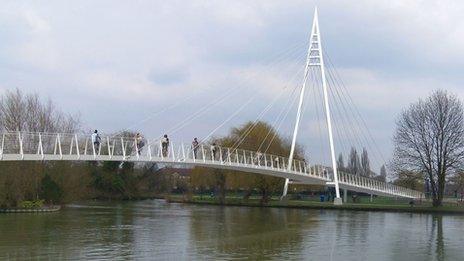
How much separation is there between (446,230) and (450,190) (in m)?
50.6

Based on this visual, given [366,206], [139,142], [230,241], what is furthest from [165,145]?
[366,206]

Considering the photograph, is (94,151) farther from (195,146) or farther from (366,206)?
(366,206)

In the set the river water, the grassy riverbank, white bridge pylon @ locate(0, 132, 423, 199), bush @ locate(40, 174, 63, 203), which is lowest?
the grassy riverbank

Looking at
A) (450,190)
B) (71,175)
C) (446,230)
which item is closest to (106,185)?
(71,175)

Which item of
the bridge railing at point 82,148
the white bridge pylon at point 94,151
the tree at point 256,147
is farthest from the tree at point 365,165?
the bridge railing at point 82,148

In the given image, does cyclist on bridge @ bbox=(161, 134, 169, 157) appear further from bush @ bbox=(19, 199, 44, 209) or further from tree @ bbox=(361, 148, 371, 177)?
tree @ bbox=(361, 148, 371, 177)

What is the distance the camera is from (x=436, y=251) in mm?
22812

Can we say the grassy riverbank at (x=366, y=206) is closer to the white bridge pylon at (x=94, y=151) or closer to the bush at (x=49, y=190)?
the white bridge pylon at (x=94, y=151)

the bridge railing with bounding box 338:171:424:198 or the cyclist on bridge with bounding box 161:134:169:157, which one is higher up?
the cyclist on bridge with bounding box 161:134:169:157

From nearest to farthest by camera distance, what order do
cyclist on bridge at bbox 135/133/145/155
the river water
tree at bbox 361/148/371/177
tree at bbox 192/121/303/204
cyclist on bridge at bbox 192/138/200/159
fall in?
the river water < cyclist on bridge at bbox 135/133/145/155 < cyclist on bridge at bbox 192/138/200/159 < tree at bbox 192/121/303/204 < tree at bbox 361/148/371/177

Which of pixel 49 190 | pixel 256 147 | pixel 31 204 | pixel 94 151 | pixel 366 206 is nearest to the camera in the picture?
pixel 94 151

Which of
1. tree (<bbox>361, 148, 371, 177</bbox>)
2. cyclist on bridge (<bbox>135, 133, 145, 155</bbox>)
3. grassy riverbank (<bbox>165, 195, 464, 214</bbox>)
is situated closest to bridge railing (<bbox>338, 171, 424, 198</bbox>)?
grassy riverbank (<bbox>165, 195, 464, 214</bbox>)

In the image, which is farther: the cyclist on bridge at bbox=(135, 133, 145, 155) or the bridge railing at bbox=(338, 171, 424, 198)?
the bridge railing at bbox=(338, 171, 424, 198)

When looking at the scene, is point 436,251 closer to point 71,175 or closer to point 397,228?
point 397,228
